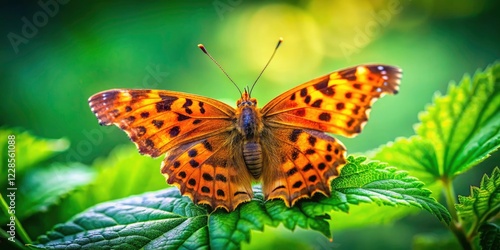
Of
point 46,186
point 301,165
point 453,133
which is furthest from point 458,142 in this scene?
point 46,186

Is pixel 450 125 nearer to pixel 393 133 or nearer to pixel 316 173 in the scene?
pixel 316 173

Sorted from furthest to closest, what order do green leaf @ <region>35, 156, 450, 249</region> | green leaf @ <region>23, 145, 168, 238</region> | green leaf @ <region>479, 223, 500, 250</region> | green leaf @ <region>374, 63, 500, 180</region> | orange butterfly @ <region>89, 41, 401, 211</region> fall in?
1. green leaf @ <region>23, 145, 168, 238</region>
2. green leaf @ <region>374, 63, 500, 180</region>
3. orange butterfly @ <region>89, 41, 401, 211</region>
4. green leaf @ <region>479, 223, 500, 250</region>
5. green leaf @ <region>35, 156, 450, 249</region>

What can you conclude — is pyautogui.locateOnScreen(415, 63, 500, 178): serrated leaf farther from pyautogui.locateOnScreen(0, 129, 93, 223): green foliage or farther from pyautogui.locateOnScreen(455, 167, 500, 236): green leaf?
pyautogui.locateOnScreen(0, 129, 93, 223): green foliage

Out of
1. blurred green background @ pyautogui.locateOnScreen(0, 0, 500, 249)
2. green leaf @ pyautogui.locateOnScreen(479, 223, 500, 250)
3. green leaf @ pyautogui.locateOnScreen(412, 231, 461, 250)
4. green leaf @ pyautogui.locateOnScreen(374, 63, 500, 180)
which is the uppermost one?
blurred green background @ pyautogui.locateOnScreen(0, 0, 500, 249)

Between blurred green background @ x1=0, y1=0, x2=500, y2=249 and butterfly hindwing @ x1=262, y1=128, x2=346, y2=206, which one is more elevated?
blurred green background @ x1=0, y1=0, x2=500, y2=249

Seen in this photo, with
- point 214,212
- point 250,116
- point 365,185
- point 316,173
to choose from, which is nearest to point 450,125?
point 365,185

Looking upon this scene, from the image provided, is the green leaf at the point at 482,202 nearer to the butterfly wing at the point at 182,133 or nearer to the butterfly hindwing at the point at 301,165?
the butterfly hindwing at the point at 301,165


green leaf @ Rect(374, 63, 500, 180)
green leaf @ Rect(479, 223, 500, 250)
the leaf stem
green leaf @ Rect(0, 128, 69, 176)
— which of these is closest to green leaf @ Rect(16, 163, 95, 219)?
green leaf @ Rect(0, 128, 69, 176)

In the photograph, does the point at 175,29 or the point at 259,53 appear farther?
the point at 259,53

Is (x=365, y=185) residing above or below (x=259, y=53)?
below
